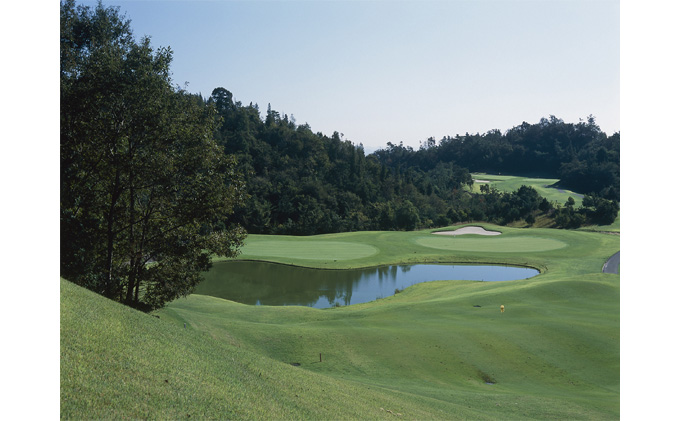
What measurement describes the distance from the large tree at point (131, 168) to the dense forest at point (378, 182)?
43459mm

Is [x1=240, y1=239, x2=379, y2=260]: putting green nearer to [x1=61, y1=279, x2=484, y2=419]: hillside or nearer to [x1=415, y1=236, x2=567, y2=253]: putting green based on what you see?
[x1=415, y1=236, x2=567, y2=253]: putting green

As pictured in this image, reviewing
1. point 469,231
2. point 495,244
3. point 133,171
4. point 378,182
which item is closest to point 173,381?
point 133,171

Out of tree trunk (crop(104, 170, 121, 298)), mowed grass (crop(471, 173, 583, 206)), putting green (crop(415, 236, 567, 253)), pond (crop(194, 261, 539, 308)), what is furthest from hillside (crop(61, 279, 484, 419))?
mowed grass (crop(471, 173, 583, 206))

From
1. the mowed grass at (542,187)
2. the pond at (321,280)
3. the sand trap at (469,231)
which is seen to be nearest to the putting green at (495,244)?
the sand trap at (469,231)

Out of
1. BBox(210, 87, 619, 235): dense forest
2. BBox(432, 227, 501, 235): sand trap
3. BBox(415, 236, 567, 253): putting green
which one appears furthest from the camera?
BBox(210, 87, 619, 235): dense forest

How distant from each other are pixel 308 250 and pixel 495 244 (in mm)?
18727

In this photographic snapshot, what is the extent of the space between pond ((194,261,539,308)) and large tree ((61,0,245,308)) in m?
12.7

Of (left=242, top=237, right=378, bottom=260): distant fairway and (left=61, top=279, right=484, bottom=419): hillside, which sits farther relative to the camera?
(left=242, top=237, right=378, bottom=260): distant fairway

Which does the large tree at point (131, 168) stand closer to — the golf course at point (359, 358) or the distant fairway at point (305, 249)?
the golf course at point (359, 358)

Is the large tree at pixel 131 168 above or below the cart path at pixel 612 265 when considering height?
above

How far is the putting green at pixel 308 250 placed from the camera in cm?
4097

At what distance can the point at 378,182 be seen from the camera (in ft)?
283

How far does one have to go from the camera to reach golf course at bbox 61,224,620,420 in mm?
6223

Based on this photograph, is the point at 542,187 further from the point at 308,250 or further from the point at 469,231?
the point at 308,250
